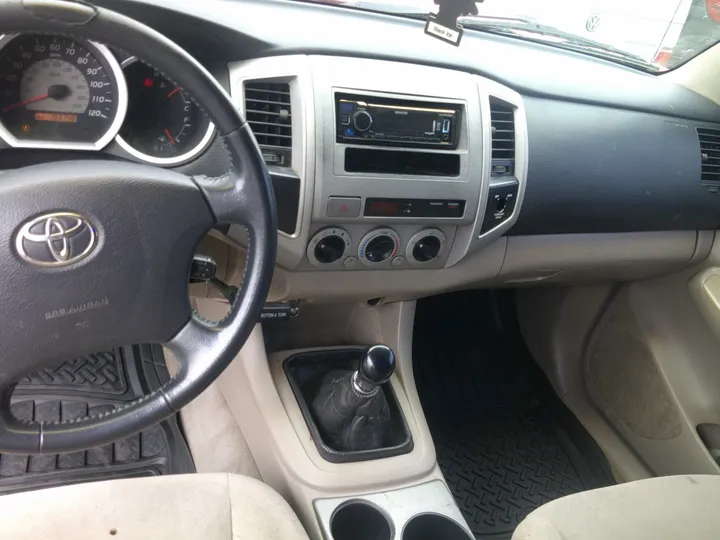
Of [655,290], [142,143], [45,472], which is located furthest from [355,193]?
[655,290]

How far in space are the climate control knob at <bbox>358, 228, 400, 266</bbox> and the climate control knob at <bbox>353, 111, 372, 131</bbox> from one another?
0.18 metres

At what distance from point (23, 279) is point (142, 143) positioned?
1.01ft

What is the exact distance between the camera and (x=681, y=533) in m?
1.02

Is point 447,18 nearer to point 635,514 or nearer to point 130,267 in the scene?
point 130,267

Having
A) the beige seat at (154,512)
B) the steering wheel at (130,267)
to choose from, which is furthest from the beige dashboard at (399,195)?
the beige seat at (154,512)

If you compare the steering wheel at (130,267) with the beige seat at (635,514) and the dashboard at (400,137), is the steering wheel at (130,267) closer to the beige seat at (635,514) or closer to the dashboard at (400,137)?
the dashboard at (400,137)

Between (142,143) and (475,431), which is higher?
(142,143)

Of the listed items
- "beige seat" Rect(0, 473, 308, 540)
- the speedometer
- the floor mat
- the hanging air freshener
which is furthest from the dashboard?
the floor mat

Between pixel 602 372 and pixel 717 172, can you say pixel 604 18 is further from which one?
pixel 602 372

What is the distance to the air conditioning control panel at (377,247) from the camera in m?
1.15

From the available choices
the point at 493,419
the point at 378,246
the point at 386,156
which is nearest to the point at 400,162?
the point at 386,156

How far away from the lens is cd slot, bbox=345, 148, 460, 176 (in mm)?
1092

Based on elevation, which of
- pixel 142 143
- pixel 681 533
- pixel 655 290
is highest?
pixel 142 143

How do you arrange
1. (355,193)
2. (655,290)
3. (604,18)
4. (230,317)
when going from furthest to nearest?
1. (655,290)
2. (604,18)
3. (355,193)
4. (230,317)
